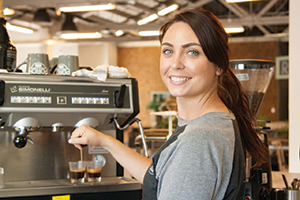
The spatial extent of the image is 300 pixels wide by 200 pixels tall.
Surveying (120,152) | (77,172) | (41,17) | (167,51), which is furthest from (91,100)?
(41,17)

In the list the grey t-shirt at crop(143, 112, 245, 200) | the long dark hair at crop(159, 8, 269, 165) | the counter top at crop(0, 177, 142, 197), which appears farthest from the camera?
the counter top at crop(0, 177, 142, 197)

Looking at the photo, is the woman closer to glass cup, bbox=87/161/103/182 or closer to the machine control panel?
the machine control panel

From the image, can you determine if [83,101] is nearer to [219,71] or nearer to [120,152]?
[120,152]

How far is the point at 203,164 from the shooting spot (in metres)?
0.87

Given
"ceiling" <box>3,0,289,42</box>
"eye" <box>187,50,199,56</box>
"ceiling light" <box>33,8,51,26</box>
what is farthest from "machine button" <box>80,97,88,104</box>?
"ceiling light" <box>33,8,51,26</box>

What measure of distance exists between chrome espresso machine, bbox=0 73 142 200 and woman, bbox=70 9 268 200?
63cm

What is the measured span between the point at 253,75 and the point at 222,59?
898mm

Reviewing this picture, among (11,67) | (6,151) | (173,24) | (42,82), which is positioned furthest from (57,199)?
(173,24)

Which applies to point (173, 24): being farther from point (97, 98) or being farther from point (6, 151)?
point (6, 151)

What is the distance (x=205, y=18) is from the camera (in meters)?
1.02

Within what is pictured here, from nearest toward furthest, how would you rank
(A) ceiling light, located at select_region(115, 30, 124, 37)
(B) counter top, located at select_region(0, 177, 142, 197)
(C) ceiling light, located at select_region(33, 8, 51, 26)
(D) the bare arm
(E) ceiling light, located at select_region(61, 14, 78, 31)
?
(D) the bare arm
(B) counter top, located at select_region(0, 177, 142, 197)
(C) ceiling light, located at select_region(33, 8, 51, 26)
(E) ceiling light, located at select_region(61, 14, 78, 31)
(A) ceiling light, located at select_region(115, 30, 124, 37)

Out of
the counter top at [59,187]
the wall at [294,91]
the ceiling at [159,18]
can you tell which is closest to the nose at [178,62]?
the counter top at [59,187]

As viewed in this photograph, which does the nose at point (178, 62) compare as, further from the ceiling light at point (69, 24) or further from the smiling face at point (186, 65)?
the ceiling light at point (69, 24)

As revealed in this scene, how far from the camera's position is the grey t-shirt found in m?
0.86
